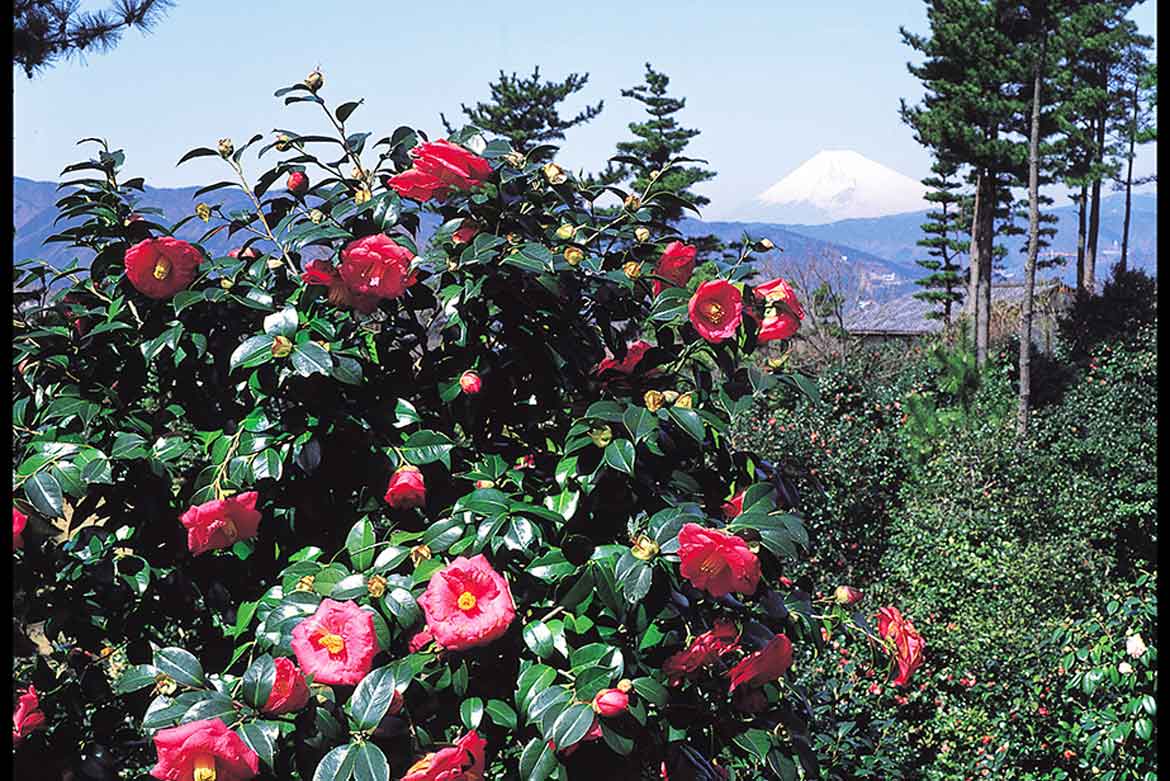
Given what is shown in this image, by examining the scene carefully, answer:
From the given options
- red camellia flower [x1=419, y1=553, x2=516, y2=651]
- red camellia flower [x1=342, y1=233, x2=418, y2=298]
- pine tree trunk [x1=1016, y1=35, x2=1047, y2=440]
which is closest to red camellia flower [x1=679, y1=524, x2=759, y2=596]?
red camellia flower [x1=419, y1=553, x2=516, y2=651]

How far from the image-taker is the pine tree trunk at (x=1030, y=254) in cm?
1239

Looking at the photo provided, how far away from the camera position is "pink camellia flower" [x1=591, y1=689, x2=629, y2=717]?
142 centimetres

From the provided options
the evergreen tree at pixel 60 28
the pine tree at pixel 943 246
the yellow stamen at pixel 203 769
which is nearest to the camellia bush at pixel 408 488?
the yellow stamen at pixel 203 769

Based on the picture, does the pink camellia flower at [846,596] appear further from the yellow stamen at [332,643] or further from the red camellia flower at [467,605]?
the yellow stamen at [332,643]

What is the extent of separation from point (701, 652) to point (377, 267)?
777mm

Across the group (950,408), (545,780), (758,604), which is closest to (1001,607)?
(758,604)

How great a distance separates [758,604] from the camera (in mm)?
1699

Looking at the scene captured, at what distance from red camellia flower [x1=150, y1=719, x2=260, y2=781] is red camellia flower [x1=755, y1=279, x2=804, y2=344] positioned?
983mm

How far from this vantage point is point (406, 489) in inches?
64.3

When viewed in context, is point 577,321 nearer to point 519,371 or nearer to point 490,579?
point 519,371

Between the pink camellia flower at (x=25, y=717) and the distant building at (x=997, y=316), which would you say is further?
the distant building at (x=997, y=316)

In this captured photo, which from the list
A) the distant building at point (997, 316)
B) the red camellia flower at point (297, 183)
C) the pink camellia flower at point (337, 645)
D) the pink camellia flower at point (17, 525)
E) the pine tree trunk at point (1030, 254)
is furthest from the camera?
the distant building at point (997, 316)

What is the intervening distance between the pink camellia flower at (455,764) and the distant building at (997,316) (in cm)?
1386

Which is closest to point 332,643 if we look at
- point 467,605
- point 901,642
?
point 467,605
